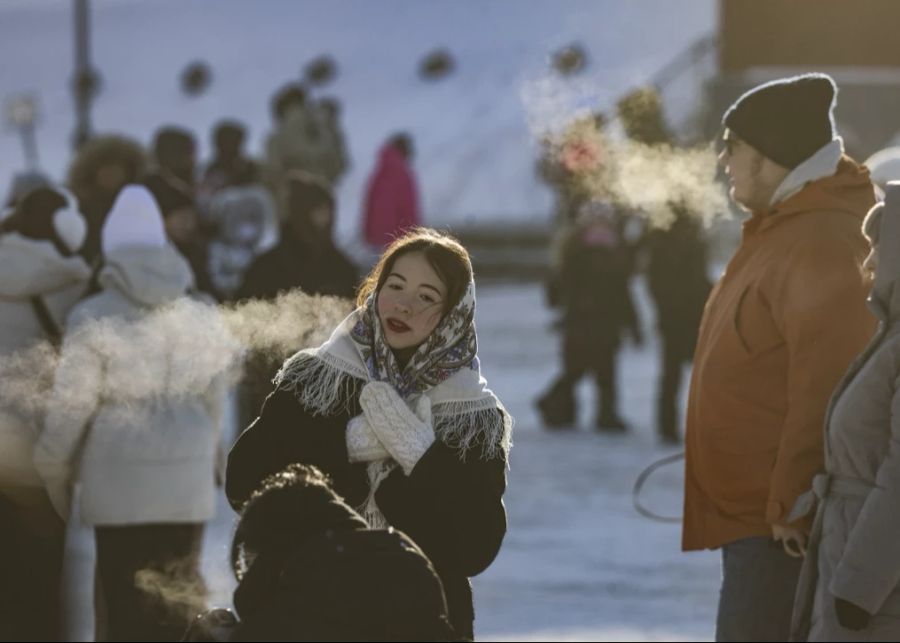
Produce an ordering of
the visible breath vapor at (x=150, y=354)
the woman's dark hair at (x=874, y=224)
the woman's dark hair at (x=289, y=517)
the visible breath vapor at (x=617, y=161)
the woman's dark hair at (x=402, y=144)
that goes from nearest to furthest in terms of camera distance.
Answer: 1. the woman's dark hair at (x=289, y=517)
2. the woman's dark hair at (x=874, y=224)
3. the visible breath vapor at (x=150, y=354)
4. the visible breath vapor at (x=617, y=161)
5. the woman's dark hair at (x=402, y=144)

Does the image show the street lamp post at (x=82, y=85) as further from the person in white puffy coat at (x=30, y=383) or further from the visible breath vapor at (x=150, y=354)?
the visible breath vapor at (x=150, y=354)

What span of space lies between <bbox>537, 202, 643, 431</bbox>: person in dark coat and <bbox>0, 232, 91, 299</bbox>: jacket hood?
691 cm

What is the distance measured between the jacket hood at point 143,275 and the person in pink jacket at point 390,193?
11.4m

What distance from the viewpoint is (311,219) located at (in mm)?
8852

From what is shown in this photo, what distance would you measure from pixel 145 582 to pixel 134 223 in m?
1.11

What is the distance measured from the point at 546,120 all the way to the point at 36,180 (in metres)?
2.61

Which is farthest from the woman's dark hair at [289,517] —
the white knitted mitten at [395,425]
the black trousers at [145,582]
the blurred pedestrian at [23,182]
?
the blurred pedestrian at [23,182]

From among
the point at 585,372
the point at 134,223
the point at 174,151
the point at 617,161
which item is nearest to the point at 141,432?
the point at 134,223

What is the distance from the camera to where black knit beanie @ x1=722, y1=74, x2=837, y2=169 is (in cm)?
483

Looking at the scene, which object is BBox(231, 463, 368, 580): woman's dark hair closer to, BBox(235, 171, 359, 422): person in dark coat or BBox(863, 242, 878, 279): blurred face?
BBox(863, 242, 878, 279): blurred face

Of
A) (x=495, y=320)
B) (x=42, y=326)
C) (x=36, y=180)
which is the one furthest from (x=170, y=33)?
(x=42, y=326)

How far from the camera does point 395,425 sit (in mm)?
4012

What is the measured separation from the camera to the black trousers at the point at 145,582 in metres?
6.19

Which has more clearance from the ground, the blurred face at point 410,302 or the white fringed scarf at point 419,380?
the blurred face at point 410,302
